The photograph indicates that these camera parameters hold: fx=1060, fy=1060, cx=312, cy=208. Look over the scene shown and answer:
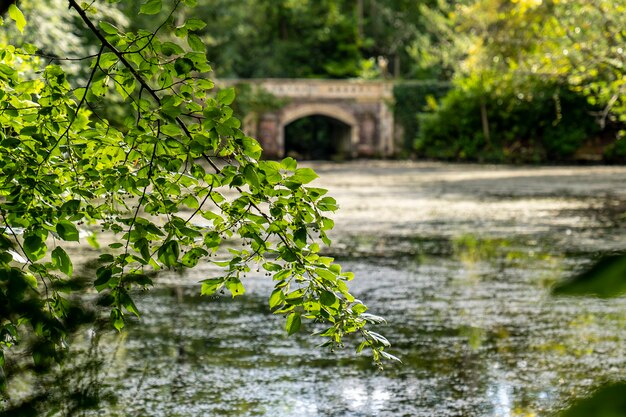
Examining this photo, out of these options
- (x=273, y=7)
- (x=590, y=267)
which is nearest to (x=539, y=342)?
(x=590, y=267)

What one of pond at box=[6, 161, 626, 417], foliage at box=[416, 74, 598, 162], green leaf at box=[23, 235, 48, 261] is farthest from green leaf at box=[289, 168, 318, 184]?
foliage at box=[416, 74, 598, 162]

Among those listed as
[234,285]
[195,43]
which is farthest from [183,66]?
[234,285]

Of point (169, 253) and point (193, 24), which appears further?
point (169, 253)

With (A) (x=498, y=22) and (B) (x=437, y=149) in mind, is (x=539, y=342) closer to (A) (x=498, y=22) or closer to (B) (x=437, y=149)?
(A) (x=498, y=22)

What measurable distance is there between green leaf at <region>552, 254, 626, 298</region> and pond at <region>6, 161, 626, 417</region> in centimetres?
85

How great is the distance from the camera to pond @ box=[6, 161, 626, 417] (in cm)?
505

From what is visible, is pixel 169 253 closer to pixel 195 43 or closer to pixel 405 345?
pixel 195 43

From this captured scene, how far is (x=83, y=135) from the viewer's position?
117 inches

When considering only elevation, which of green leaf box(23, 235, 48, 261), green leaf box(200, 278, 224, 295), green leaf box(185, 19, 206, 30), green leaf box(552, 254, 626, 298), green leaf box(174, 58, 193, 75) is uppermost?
green leaf box(185, 19, 206, 30)

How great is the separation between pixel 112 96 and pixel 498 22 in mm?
14301

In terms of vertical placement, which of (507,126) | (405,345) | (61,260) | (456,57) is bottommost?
(405,345)

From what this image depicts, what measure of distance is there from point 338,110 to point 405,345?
1655 inches

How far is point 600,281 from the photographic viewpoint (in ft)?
2.67

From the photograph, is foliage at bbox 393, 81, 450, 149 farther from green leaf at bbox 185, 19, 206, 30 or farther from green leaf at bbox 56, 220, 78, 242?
green leaf at bbox 185, 19, 206, 30
